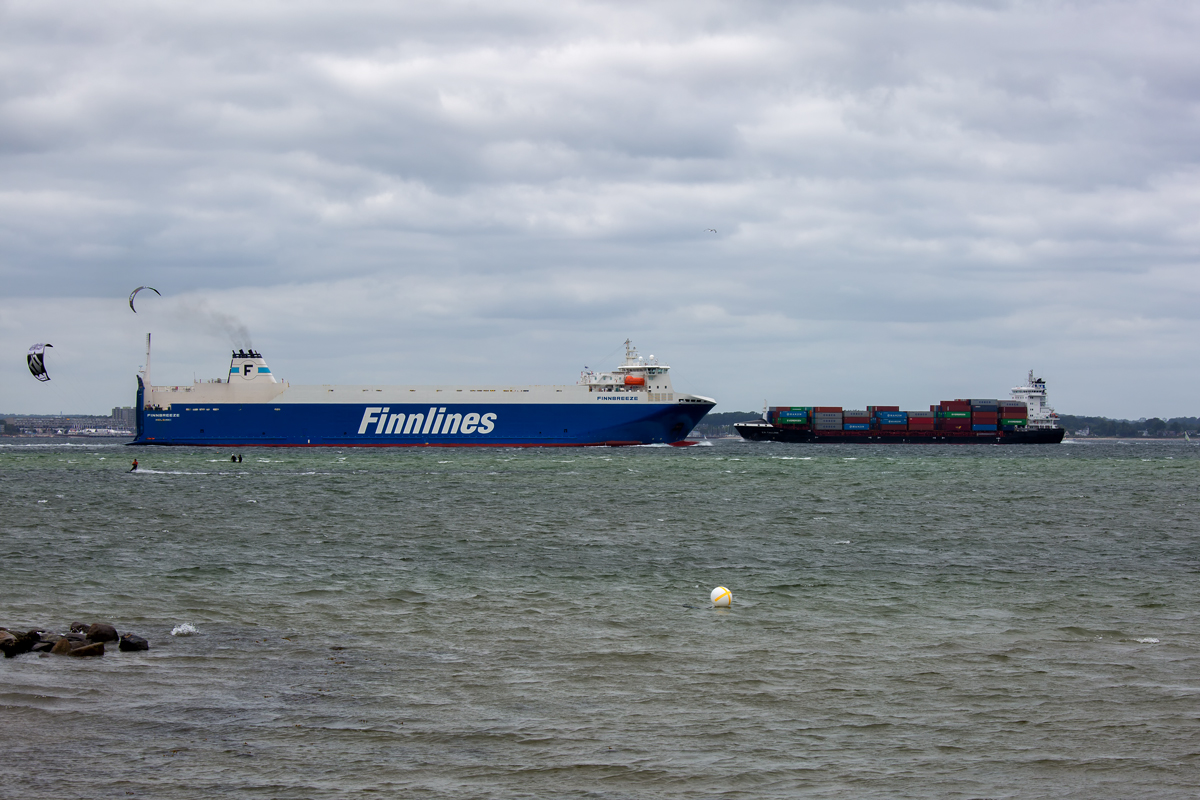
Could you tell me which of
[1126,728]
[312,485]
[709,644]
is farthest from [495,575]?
[312,485]

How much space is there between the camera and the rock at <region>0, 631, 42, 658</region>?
517 inches

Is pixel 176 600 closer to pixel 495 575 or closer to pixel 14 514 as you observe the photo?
pixel 495 575

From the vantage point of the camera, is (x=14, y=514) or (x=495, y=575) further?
(x=14, y=514)

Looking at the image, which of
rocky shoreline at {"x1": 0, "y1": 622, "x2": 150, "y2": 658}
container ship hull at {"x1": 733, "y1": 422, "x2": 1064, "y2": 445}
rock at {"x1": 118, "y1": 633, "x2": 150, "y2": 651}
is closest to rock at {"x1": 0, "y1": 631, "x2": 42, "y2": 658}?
rocky shoreline at {"x1": 0, "y1": 622, "x2": 150, "y2": 658}

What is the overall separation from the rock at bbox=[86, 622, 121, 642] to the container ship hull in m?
129

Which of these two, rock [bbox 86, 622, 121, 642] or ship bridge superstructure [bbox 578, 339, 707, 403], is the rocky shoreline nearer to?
rock [bbox 86, 622, 121, 642]

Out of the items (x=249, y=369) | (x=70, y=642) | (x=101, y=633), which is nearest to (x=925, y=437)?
(x=249, y=369)

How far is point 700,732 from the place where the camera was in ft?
34.3

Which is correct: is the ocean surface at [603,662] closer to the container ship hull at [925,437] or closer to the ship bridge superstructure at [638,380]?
the ship bridge superstructure at [638,380]

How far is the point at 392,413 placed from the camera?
306 feet

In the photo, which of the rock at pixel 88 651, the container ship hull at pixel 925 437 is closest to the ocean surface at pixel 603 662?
the rock at pixel 88 651

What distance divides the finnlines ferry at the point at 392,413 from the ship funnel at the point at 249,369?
3.6 inches

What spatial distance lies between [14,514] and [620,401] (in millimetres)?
63172

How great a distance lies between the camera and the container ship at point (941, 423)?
135 metres
